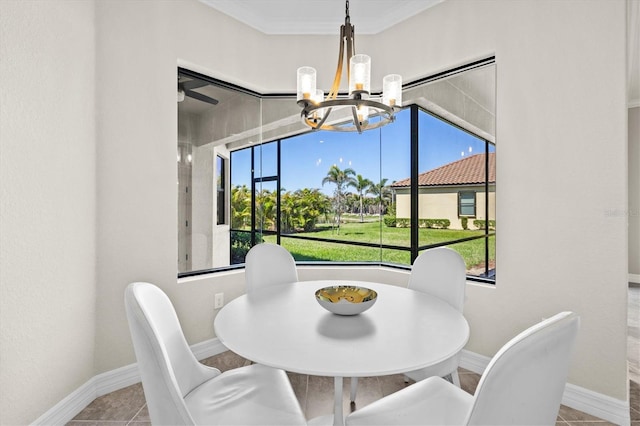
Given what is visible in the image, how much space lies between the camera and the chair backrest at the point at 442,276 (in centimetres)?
183

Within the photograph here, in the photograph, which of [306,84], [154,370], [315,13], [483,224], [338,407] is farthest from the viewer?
[315,13]

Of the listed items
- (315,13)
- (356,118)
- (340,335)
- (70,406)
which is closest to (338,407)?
(340,335)

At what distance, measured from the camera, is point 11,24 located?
1555mm

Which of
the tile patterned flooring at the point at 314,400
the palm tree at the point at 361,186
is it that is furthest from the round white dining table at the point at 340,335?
the palm tree at the point at 361,186

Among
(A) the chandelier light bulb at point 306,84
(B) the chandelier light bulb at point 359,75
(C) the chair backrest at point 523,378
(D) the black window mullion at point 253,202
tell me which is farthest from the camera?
(D) the black window mullion at point 253,202

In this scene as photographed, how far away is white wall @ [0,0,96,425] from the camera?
155cm

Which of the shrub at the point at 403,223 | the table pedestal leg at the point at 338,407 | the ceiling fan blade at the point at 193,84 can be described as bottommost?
the table pedestal leg at the point at 338,407

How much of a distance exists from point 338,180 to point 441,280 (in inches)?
65.9

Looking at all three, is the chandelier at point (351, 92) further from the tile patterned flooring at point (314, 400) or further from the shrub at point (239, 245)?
the tile patterned flooring at point (314, 400)

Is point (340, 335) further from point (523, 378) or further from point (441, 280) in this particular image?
point (441, 280)

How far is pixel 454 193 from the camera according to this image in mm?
2758

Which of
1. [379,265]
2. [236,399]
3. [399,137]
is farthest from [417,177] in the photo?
[236,399]

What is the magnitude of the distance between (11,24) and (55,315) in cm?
152

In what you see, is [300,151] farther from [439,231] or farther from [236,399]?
[236,399]
